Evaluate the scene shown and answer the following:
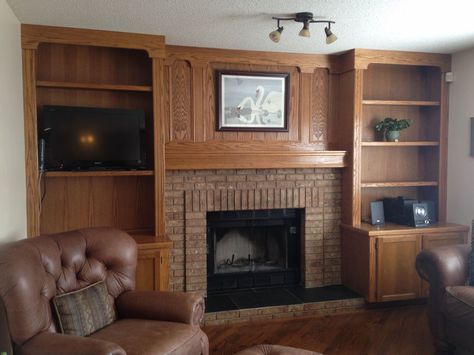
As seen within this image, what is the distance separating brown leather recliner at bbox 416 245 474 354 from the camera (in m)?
2.84

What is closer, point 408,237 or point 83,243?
point 83,243

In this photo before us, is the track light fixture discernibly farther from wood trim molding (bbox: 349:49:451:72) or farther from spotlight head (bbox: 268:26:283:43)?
wood trim molding (bbox: 349:49:451:72)

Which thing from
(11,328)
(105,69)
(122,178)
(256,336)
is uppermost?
(105,69)

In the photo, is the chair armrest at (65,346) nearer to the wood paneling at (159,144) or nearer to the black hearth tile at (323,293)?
the wood paneling at (159,144)

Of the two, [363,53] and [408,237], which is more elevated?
[363,53]

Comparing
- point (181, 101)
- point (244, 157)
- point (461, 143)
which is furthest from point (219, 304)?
point (461, 143)

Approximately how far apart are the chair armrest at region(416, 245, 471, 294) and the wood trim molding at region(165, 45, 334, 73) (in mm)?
1996

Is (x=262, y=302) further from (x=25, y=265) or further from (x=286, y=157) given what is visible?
(x=25, y=265)

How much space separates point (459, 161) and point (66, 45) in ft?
12.0

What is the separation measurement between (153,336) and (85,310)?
0.43 metres

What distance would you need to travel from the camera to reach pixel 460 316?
112 inches

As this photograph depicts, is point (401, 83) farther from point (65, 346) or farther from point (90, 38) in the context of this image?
point (65, 346)

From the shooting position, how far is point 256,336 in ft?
11.4

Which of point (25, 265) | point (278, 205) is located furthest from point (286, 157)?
point (25, 265)
